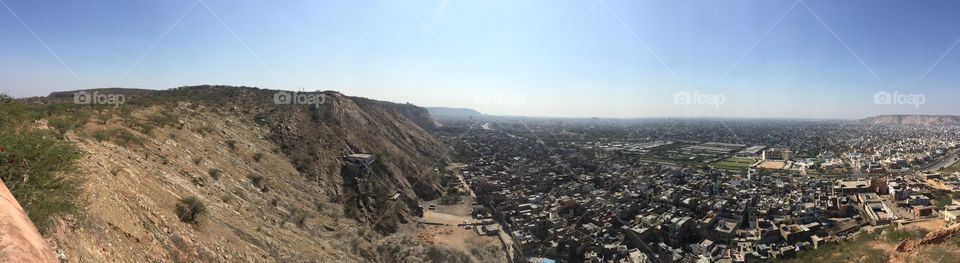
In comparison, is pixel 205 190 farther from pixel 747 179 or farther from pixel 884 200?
pixel 747 179

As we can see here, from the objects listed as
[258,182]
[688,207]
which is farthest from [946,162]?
[258,182]

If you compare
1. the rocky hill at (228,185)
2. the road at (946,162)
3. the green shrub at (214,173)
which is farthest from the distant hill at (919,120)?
the green shrub at (214,173)

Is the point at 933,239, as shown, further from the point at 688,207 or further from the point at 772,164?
the point at 772,164

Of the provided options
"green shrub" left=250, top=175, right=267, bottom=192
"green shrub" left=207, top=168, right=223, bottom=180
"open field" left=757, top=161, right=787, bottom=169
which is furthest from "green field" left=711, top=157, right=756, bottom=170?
"green shrub" left=207, top=168, right=223, bottom=180

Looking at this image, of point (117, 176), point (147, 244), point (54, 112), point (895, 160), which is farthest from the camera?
point (895, 160)

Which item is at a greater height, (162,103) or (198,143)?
(162,103)

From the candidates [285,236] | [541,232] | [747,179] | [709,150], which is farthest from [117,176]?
[709,150]

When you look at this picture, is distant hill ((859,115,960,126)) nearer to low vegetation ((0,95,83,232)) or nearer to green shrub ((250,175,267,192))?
green shrub ((250,175,267,192))
